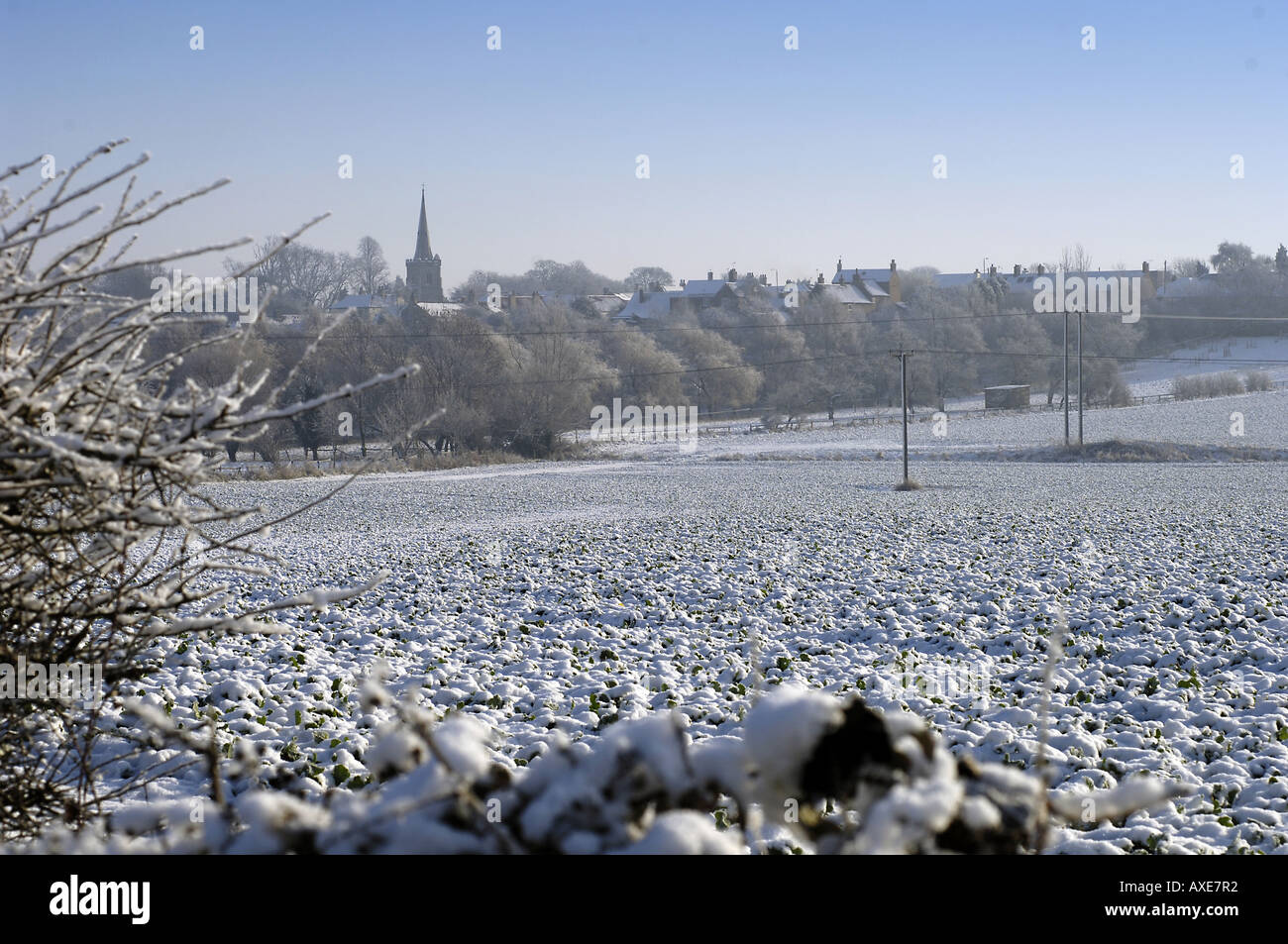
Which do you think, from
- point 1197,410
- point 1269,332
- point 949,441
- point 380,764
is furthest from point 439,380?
point 1269,332

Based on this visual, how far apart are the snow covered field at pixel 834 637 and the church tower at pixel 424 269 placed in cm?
10524

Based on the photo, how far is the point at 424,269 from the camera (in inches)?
5054

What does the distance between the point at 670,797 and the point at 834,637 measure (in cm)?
1053

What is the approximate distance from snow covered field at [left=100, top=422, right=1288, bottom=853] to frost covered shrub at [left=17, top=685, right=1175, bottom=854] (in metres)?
0.32

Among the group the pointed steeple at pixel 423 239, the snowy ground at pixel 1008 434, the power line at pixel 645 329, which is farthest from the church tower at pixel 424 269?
the snowy ground at pixel 1008 434

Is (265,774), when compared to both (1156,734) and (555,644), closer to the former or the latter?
(555,644)

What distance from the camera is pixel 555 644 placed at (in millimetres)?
11789

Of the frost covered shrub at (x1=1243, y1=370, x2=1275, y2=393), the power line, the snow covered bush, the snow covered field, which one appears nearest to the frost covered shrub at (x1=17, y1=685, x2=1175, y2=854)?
the snow covered field

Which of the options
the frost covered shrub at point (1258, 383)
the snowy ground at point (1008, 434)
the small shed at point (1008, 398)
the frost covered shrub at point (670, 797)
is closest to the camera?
the frost covered shrub at point (670, 797)

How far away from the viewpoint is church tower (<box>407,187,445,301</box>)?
127688 millimetres

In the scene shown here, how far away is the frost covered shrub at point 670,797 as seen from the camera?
69.3 inches

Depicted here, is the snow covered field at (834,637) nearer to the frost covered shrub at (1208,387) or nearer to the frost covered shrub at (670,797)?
the frost covered shrub at (670,797)
